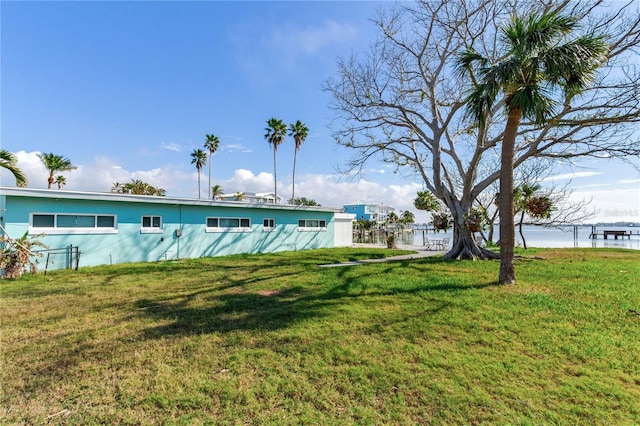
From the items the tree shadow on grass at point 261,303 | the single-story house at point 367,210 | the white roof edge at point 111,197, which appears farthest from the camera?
the single-story house at point 367,210

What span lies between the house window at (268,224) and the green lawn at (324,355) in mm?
10167

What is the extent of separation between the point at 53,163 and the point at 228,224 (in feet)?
61.3

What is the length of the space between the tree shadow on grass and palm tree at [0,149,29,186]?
23.2ft

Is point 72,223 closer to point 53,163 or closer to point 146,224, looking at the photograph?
point 146,224

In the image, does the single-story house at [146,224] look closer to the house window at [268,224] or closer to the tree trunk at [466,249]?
the house window at [268,224]

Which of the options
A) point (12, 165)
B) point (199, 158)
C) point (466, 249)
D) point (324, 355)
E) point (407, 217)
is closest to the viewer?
point (324, 355)

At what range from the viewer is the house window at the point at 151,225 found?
44.0 feet

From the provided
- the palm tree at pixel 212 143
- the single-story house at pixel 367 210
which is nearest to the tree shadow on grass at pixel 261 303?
the palm tree at pixel 212 143

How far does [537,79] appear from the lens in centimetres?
738

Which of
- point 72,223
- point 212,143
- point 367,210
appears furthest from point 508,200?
point 367,210

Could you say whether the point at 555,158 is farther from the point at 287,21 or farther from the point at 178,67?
the point at 178,67

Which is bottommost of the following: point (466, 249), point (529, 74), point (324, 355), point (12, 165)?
point (324, 355)

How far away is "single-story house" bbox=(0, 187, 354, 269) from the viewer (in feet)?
35.2

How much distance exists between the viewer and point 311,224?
20.6m
